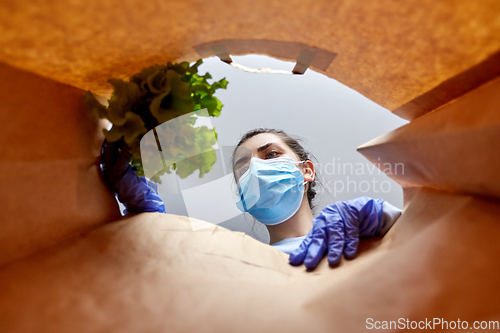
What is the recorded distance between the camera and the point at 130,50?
0.88 metres

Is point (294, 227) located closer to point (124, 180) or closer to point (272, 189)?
point (272, 189)

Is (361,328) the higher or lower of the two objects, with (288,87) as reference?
lower

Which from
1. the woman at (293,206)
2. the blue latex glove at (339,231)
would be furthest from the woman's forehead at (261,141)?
the blue latex glove at (339,231)

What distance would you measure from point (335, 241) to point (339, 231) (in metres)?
0.05

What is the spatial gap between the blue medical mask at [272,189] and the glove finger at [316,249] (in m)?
0.44

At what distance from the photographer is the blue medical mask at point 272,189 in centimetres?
143

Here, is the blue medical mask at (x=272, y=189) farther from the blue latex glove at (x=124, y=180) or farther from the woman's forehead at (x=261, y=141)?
the blue latex glove at (x=124, y=180)

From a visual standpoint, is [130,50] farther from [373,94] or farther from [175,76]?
[373,94]

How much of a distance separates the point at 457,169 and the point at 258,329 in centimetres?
58

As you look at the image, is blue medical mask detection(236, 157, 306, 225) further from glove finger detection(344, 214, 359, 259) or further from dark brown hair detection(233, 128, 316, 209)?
glove finger detection(344, 214, 359, 259)

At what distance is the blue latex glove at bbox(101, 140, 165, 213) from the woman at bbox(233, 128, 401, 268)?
1.43ft


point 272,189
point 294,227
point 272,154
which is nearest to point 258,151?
point 272,154

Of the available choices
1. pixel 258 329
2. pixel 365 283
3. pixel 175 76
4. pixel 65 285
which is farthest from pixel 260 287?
pixel 175 76

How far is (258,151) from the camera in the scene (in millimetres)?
1614
